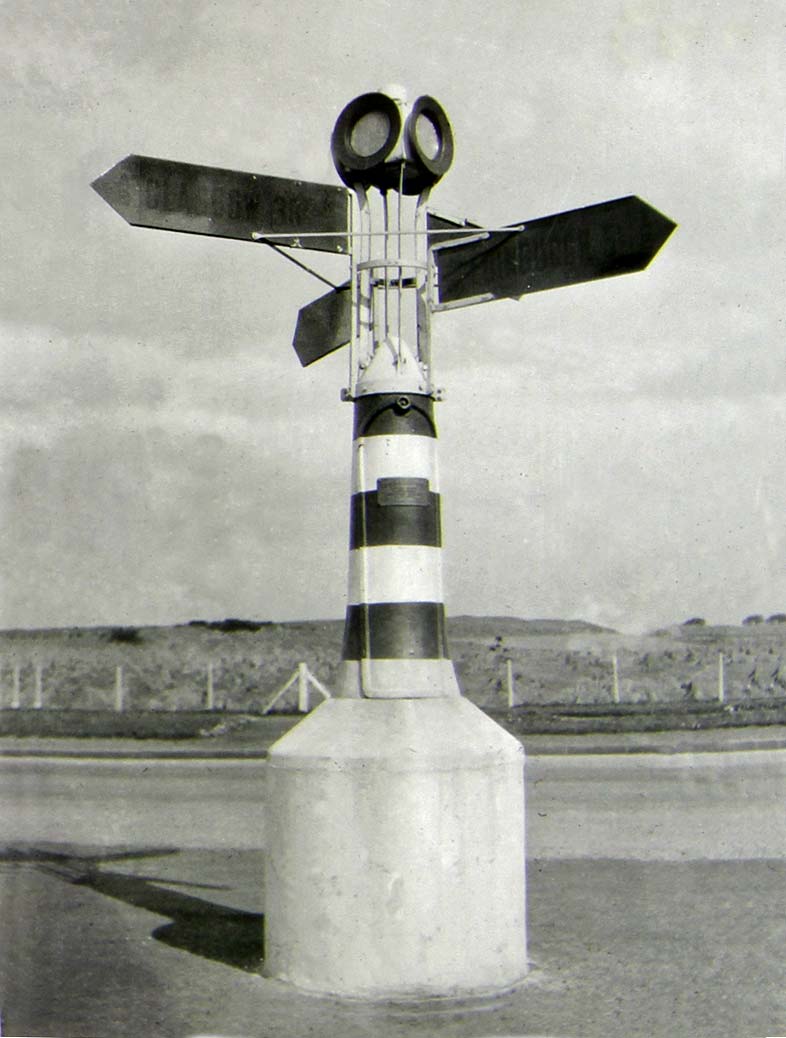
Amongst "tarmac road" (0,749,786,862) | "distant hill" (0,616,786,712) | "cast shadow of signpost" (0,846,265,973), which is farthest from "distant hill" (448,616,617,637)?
"cast shadow of signpost" (0,846,265,973)

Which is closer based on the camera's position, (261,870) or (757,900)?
(757,900)

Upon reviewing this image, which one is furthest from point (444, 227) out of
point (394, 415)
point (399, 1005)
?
point (399, 1005)

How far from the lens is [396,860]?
5.89 m

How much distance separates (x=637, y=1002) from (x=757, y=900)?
2.70 metres

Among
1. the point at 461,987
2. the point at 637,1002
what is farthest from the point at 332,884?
the point at 637,1002

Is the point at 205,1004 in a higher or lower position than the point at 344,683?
lower

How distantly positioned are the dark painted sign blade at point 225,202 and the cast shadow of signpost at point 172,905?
3.64m

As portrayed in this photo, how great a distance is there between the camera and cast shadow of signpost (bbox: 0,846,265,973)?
6965 mm

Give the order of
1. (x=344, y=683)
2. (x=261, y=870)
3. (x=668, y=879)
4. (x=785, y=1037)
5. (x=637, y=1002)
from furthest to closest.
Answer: (x=261, y=870)
(x=668, y=879)
(x=344, y=683)
(x=637, y=1002)
(x=785, y=1037)

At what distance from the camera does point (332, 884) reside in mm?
5949

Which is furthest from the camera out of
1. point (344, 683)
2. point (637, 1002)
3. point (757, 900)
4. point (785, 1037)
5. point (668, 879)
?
point (668, 879)

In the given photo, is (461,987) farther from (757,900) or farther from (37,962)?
(757,900)

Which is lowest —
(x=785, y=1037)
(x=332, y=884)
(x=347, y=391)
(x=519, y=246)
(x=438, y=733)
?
(x=785, y=1037)

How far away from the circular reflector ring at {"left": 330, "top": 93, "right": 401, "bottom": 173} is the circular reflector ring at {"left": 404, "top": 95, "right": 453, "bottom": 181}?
0.08 m
